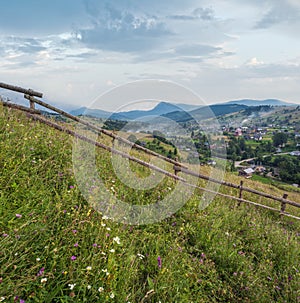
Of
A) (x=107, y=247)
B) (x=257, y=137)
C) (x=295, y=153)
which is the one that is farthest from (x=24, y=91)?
(x=257, y=137)

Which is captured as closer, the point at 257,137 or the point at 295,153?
the point at 295,153

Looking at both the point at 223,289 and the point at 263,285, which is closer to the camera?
the point at 223,289

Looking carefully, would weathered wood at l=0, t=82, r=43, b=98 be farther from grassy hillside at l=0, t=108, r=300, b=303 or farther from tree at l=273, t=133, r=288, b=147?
tree at l=273, t=133, r=288, b=147

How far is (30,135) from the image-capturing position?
5.49m

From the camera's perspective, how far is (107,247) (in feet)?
10.7

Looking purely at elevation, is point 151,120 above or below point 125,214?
above

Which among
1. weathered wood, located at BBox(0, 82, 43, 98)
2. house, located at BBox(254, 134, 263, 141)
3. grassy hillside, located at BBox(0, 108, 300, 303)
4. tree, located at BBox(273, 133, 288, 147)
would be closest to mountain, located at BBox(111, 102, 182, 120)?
grassy hillside, located at BBox(0, 108, 300, 303)

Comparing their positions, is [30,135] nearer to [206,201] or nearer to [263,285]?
[206,201]

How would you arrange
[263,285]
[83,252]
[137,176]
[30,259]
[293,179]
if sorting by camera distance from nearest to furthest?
[30,259]
[83,252]
[263,285]
[137,176]
[293,179]

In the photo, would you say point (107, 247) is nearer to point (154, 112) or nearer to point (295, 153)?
point (154, 112)

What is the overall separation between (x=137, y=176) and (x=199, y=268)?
2723 mm

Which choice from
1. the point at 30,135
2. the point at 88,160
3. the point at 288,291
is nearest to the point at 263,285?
the point at 288,291

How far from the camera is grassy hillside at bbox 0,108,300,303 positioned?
268 cm

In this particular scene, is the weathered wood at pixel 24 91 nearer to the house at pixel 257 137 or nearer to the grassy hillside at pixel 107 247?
the grassy hillside at pixel 107 247
